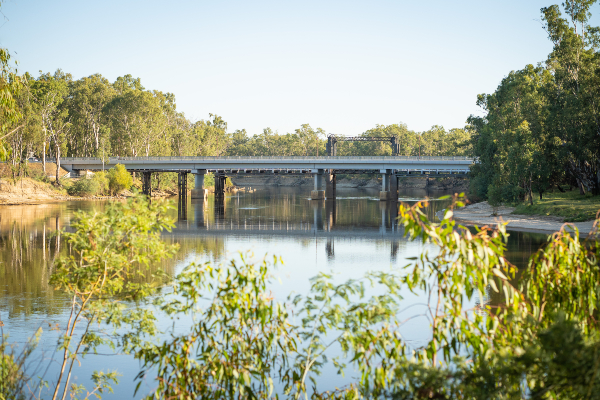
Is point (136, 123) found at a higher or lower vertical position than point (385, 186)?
higher

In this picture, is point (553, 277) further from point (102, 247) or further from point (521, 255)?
point (521, 255)

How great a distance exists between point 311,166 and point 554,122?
140ft

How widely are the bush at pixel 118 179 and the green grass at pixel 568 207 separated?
56074 mm

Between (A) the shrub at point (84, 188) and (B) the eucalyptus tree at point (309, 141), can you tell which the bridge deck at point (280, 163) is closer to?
(A) the shrub at point (84, 188)

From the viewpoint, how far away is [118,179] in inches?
3241

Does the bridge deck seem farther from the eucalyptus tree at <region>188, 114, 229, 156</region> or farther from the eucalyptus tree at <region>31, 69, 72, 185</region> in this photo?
the eucalyptus tree at <region>188, 114, 229, 156</region>

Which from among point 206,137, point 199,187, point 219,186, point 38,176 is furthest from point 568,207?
point 206,137

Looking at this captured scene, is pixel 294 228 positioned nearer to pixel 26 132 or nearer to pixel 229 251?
pixel 229 251

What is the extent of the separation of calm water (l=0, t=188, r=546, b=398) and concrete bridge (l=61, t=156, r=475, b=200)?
69.4ft

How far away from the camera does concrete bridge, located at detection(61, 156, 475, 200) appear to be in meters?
79.1

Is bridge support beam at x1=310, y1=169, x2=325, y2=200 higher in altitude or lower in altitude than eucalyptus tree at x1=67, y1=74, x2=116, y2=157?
lower

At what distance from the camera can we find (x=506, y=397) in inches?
203

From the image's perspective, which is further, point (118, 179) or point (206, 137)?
point (206, 137)

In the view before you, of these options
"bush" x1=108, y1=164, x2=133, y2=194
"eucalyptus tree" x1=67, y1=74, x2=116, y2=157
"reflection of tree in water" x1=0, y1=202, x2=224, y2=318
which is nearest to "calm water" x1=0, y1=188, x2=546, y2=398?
"reflection of tree in water" x1=0, y1=202, x2=224, y2=318
